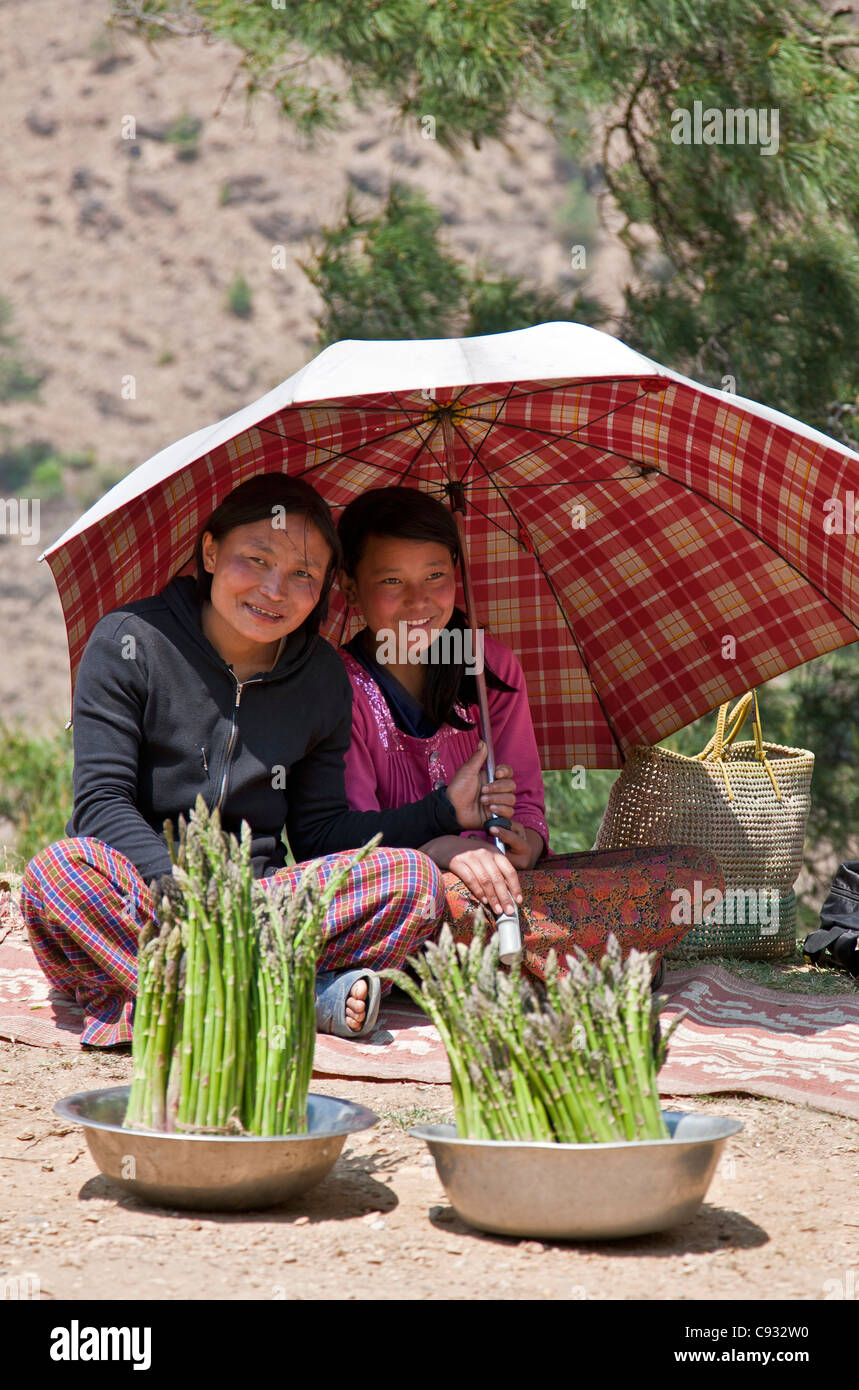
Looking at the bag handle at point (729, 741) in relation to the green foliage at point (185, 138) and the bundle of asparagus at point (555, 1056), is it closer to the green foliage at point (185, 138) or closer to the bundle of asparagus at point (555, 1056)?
the bundle of asparagus at point (555, 1056)

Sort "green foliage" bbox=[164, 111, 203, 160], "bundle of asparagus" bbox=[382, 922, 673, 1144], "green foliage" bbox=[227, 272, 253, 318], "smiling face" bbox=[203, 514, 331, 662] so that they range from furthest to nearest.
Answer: "green foliage" bbox=[164, 111, 203, 160], "green foliage" bbox=[227, 272, 253, 318], "smiling face" bbox=[203, 514, 331, 662], "bundle of asparagus" bbox=[382, 922, 673, 1144]

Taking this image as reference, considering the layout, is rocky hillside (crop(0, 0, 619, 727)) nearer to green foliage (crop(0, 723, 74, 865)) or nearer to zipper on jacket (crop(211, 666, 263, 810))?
green foliage (crop(0, 723, 74, 865))

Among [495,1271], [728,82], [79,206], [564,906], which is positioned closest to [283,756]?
[564,906]

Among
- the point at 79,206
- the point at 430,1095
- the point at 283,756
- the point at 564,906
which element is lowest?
the point at 430,1095

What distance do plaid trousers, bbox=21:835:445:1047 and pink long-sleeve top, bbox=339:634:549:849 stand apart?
1.58ft

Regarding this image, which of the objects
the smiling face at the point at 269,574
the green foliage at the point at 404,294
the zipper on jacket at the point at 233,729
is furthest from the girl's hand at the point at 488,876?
the green foliage at the point at 404,294

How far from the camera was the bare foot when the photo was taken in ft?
10.6

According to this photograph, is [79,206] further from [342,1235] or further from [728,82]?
[342,1235]

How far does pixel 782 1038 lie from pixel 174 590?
1.91 meters

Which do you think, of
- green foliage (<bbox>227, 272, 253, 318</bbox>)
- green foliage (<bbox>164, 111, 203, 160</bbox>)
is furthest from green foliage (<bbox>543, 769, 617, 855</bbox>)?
green foliage (<bbox>164, 111, 203, 160</bbox>)

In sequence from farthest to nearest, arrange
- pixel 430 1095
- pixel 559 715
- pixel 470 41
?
pixel 470 41
pixel 559 715
pixel 430 1095

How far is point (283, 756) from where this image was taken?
11.3 ft

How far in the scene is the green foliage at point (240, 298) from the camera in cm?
2414

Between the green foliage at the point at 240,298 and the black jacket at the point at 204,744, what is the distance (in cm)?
2184
